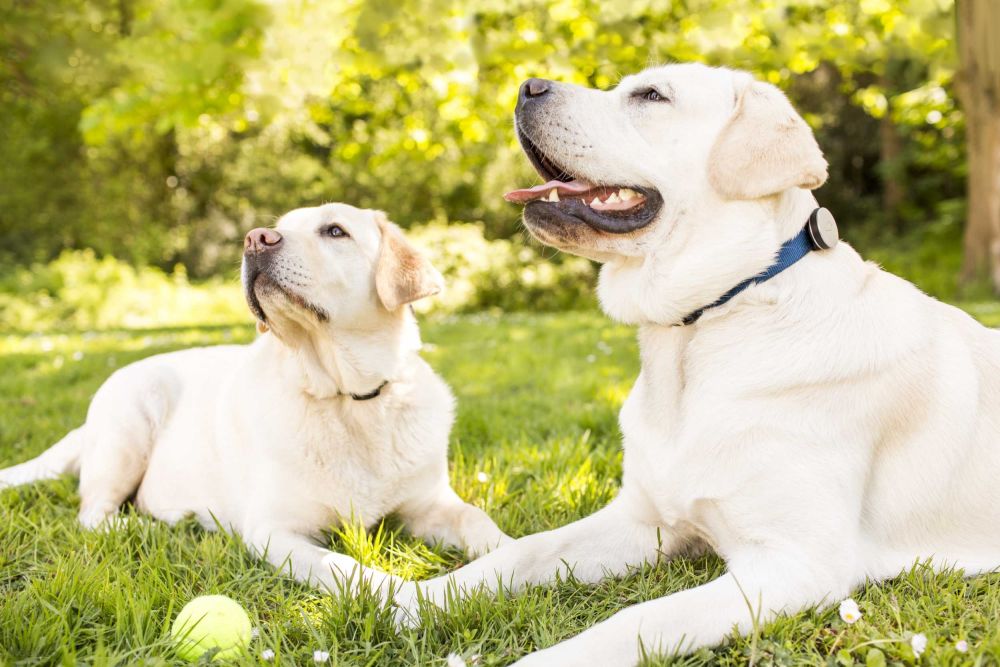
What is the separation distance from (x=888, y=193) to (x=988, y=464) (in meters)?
17.1

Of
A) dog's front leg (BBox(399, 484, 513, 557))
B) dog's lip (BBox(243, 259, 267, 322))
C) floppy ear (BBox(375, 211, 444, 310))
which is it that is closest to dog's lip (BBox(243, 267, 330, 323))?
dog's lip (BBox(243, 259, 267, 322))

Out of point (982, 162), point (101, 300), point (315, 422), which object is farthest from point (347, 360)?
point (101, 300)

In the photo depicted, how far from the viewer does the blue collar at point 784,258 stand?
233cm

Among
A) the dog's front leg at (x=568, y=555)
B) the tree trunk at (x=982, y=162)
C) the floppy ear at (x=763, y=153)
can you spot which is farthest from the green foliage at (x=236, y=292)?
the floppy ear at (x=763, y=153)

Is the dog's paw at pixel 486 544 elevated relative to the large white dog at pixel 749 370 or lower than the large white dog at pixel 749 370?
lower

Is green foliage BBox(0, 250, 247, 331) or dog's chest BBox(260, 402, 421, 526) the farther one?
green foliage BBox(0, 250, 247, 331)

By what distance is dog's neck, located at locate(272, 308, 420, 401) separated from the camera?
10.2 feet

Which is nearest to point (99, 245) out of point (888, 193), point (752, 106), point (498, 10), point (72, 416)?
point (498, 10)

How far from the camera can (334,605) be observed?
2191 mm

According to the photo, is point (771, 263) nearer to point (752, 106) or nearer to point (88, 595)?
point (752, 106)

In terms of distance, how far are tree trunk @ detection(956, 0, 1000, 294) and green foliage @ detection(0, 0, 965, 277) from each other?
429mm

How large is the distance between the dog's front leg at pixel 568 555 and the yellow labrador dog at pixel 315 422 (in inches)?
14.3

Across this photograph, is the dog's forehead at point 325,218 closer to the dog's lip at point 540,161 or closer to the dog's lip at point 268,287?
the dog's lip at point 268,287

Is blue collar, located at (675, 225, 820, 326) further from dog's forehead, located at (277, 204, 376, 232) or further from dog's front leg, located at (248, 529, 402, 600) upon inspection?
dog's forehead, located at (277, 204, 376, 232)
